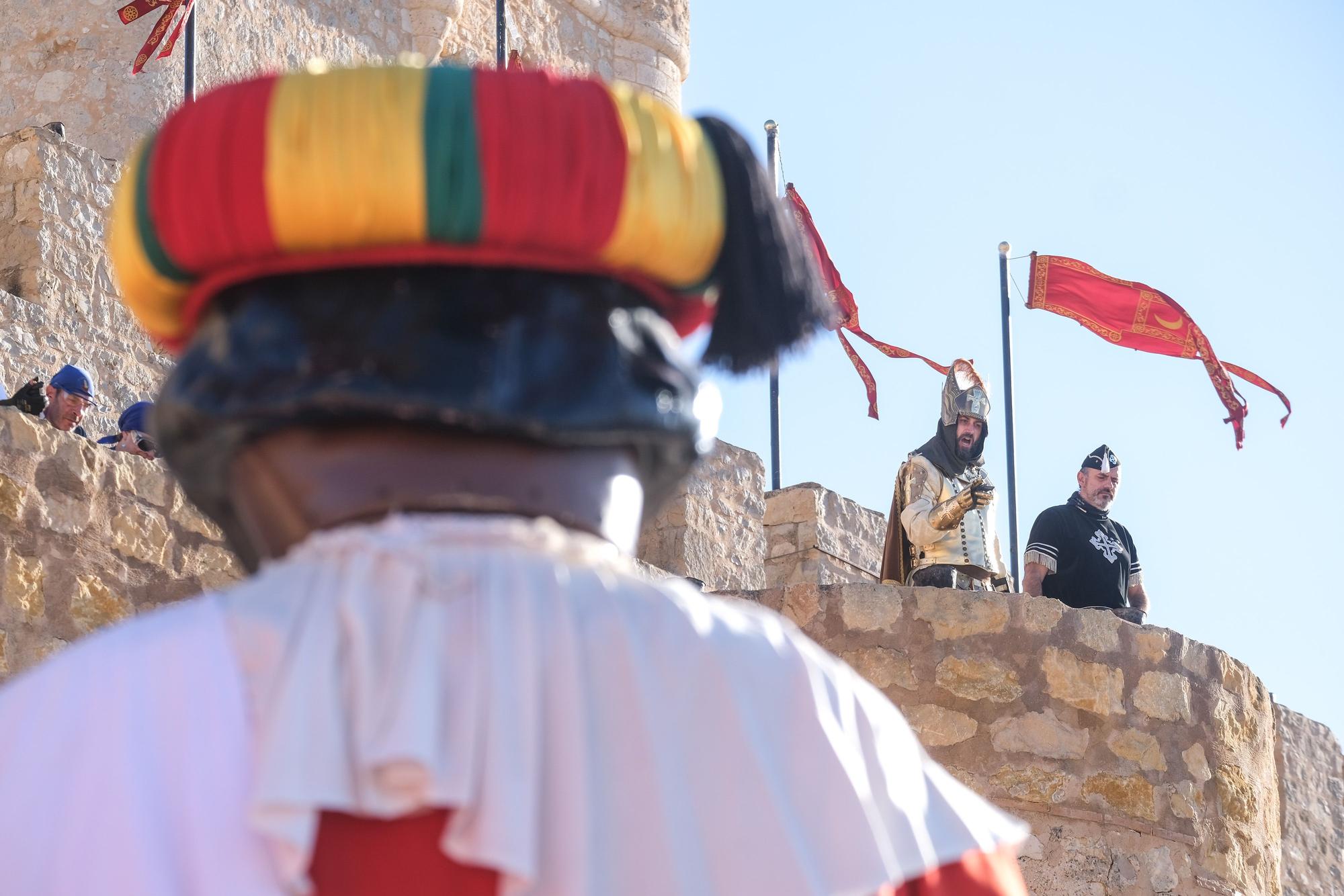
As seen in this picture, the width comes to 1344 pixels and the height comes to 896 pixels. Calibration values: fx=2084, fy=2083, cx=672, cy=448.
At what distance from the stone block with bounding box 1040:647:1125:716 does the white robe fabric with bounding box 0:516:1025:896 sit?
5.83 meters

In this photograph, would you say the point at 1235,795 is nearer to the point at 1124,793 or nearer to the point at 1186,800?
the point at 1186,800

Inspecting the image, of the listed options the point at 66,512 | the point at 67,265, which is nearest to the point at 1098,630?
the point at 66,512

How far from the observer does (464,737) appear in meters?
1.42

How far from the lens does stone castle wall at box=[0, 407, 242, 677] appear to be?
5.08m

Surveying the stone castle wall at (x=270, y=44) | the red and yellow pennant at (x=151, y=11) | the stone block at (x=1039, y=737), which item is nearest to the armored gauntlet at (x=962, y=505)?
the stone block at (x=1039, y=737)

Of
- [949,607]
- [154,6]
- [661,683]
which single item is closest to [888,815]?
[661,683]

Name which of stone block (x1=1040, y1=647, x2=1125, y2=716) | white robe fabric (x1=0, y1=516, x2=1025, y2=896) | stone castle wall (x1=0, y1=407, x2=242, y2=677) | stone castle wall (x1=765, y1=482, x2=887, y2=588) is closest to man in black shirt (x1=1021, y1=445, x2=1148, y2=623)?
stone block (x1=1040, y1=647, x2=1125, y2=716)

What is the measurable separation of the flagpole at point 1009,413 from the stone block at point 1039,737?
3.23m

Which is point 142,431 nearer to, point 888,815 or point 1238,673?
point 1238,673

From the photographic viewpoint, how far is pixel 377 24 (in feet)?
44.8

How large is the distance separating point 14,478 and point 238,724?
393cm

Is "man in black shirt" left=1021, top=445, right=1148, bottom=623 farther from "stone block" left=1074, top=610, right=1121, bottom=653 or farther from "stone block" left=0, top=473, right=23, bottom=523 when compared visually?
"stone block" left=0, top=473, right=23, bottom=523

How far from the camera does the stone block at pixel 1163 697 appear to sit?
7.45m

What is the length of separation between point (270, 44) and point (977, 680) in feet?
23.2
